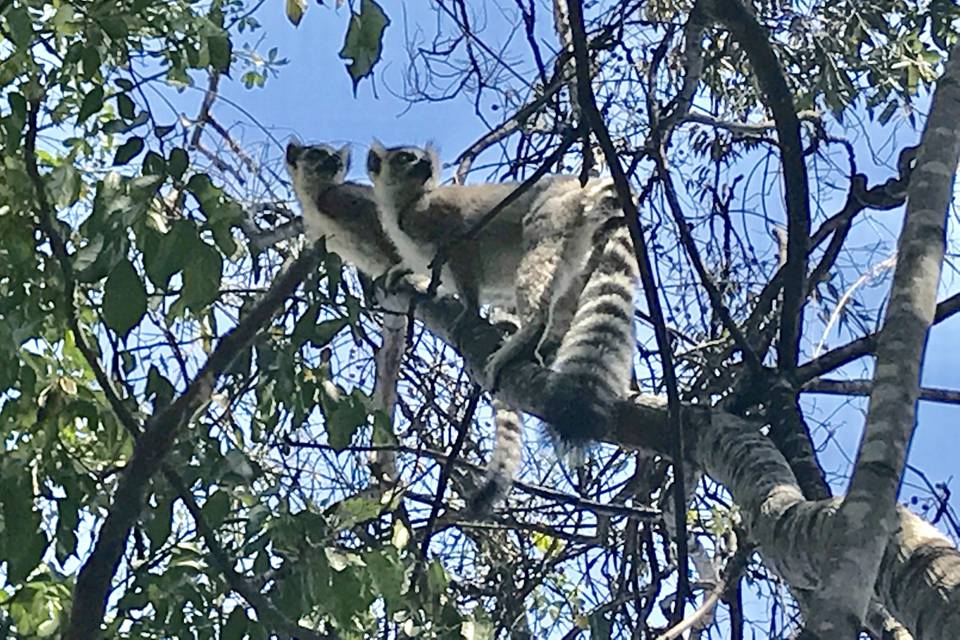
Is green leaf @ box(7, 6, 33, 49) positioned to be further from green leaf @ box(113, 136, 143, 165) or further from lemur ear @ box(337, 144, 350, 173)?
lemur ear @ box(337, 144, 350, 173)

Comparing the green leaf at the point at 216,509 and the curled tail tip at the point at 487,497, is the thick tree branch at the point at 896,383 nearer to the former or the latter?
the green leaf at the point at 216,509

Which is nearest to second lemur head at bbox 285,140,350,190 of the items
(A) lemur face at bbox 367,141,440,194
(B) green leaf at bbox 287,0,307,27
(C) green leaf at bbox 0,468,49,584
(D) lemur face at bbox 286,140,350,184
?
(D) lemur face at bbox 286,140,350,184

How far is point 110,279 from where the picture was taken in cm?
231

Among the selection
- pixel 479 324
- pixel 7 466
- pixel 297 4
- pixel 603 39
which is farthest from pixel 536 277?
pixel 7 466

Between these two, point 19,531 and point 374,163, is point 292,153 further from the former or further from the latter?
point 19,531

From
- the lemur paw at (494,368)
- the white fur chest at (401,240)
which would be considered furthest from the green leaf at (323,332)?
the white fur chest at (401,240)

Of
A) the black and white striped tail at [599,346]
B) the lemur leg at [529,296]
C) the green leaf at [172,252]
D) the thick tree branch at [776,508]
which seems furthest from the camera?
the lemur leg at [529,296]

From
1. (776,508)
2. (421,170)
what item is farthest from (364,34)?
(421,170)

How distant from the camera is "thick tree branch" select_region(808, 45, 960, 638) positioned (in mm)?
2158

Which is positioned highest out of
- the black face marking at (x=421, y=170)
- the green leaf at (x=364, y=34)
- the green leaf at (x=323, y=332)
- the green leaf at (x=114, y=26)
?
the black face marking at (x=421, y=170)

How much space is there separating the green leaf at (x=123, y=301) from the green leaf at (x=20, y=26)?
0.67 m

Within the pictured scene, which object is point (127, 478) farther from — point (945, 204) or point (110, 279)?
point (945, 204)

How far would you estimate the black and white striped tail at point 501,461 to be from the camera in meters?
4.73

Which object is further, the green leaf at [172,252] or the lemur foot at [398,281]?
the lemur foot at [398,281]
